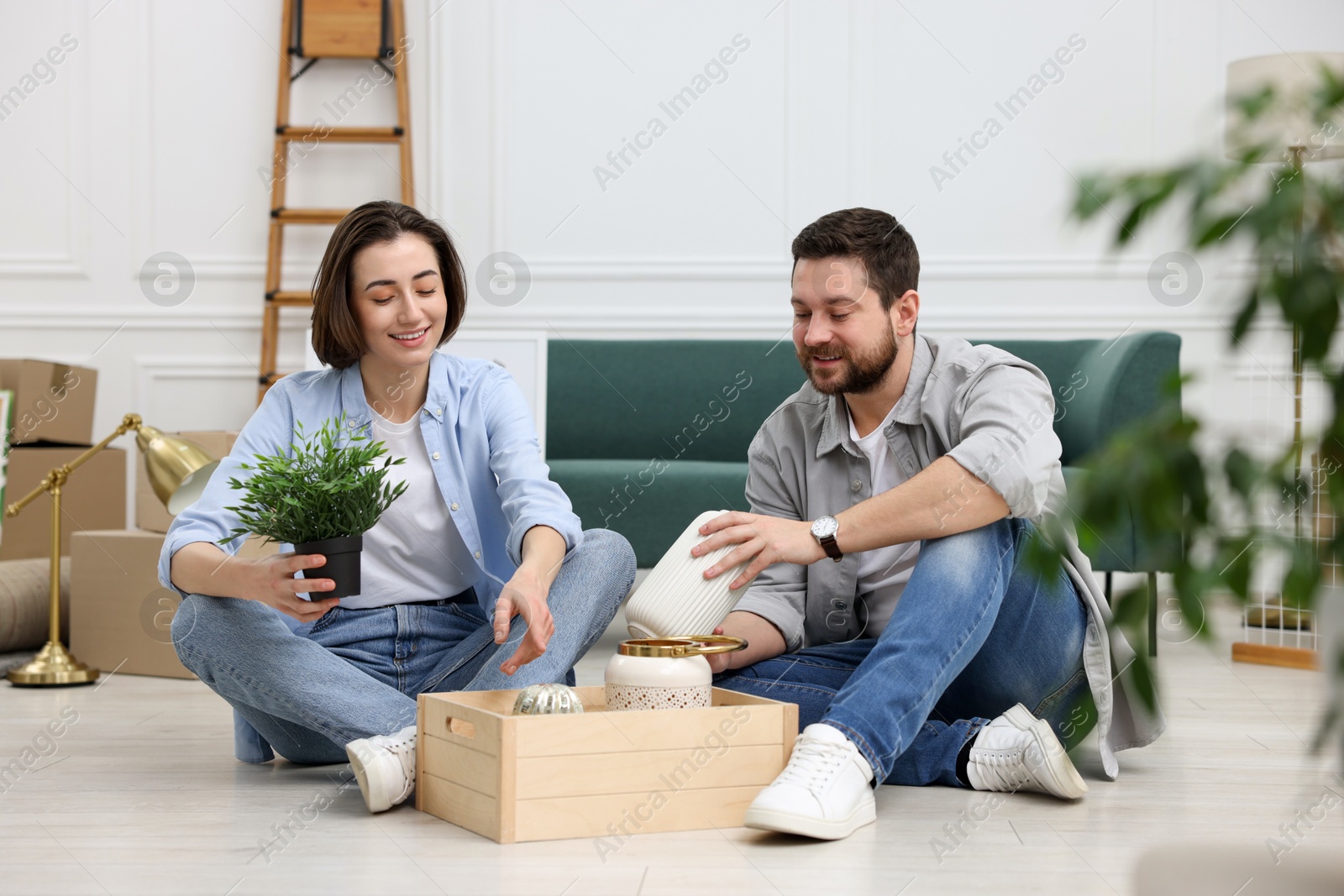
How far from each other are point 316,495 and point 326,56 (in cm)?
316

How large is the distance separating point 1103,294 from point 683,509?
6.20 feet

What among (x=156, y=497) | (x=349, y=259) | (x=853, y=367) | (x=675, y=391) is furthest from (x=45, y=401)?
(x=853, y=367)

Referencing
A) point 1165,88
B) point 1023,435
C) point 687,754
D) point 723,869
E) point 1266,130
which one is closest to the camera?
point 1266,130

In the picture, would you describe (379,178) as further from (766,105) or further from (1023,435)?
(1023,435)

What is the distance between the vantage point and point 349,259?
1.83 meters

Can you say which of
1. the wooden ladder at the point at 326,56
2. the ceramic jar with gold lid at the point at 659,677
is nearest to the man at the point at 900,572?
the ceramic jar with gold lid at the point at 659,677

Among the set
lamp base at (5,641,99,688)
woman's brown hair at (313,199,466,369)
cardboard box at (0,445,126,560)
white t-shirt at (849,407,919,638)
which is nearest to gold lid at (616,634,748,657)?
white t-shirt at (849,407,919,638)

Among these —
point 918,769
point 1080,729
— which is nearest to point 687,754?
point 918,769

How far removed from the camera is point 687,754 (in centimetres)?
153

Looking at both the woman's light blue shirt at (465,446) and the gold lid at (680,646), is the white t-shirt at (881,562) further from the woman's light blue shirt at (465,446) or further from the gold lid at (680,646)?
the woman's light blue shirt at (465,446)

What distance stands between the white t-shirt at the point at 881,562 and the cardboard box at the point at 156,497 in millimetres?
1872

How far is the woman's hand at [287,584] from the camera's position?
151 cm

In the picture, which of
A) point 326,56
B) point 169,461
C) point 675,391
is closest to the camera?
point 169,461

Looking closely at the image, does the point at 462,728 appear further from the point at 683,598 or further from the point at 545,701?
the point at 683,598
